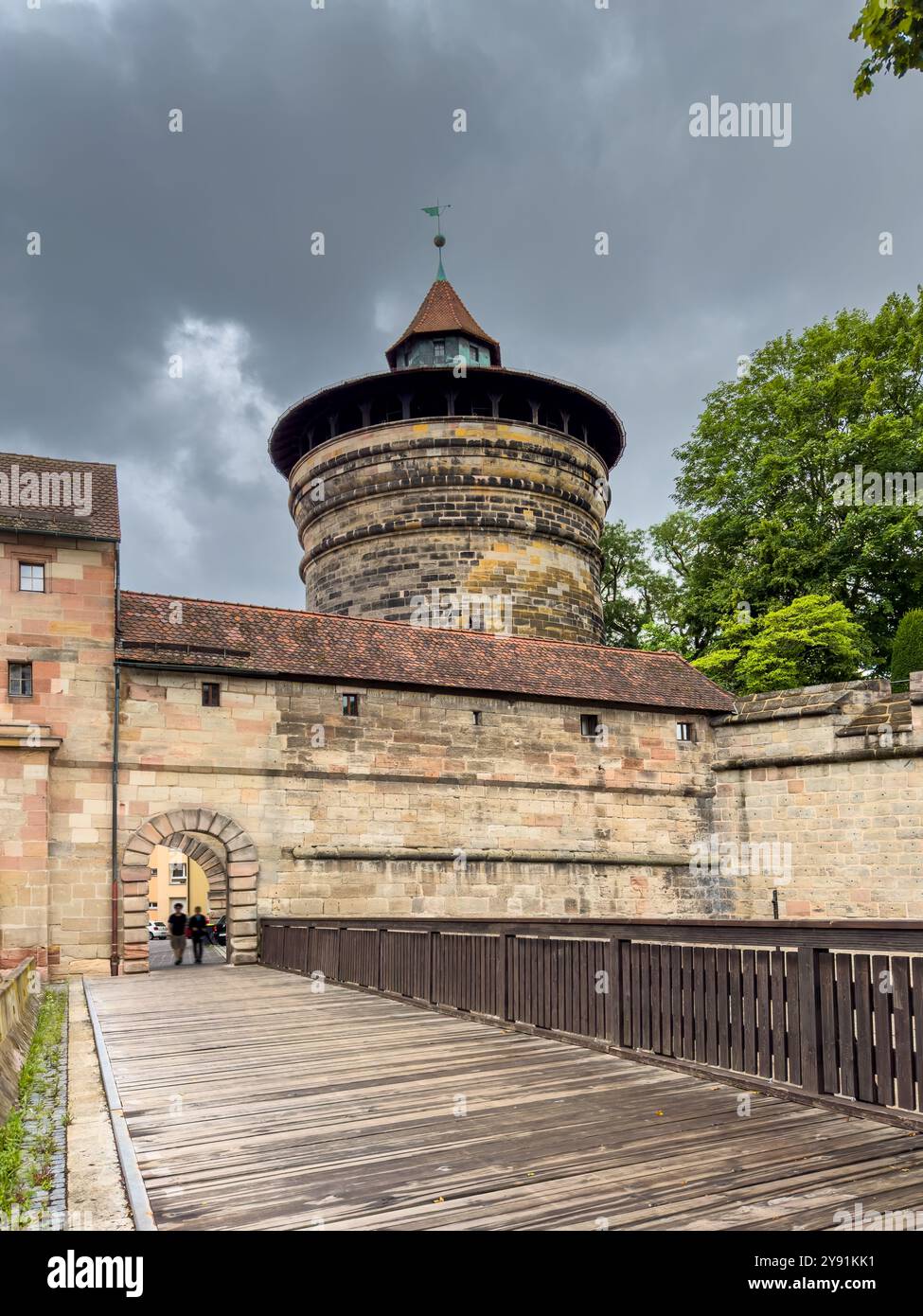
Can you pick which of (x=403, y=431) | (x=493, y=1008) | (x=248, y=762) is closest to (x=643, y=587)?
(x=403, y=431)

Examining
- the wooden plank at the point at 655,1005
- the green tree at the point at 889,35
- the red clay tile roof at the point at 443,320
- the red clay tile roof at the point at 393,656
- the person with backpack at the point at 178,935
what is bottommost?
the person with backpack at the point at 178,935

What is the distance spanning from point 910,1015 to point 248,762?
16.9 m

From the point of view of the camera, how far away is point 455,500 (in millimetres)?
32969

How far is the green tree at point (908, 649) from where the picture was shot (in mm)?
26469

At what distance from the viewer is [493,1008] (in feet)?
33.6

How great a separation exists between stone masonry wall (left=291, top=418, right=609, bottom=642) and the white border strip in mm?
24627

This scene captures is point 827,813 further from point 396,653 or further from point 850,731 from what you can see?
point 396,653

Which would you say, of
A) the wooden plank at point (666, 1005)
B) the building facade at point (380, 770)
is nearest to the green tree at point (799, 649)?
the building facade at point (380, 770)

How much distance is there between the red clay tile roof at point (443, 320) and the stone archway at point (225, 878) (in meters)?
22.4

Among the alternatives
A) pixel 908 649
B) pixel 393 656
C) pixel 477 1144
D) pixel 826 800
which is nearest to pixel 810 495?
pixel 908 649

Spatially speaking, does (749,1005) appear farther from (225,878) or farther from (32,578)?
(32,578)

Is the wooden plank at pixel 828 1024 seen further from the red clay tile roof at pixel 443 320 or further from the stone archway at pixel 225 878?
the red clay tile roof at pixel 443 320

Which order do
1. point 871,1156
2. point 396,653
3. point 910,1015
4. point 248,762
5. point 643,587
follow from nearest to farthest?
1. point 871,1156
2. point 910,1015
3. point 248,762
4. point 396,653
5. point 643,587
